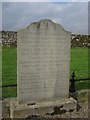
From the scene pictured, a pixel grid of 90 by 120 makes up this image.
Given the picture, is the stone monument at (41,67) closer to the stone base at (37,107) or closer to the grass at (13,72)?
the stone base at (37,107)

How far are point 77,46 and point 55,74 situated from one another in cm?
1544

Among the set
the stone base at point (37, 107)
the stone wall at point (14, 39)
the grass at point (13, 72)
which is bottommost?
the stone base at point (37, 107)

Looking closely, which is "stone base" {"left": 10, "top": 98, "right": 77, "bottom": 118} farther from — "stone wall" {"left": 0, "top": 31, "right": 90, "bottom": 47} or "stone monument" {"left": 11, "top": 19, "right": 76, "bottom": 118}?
"stone wall" {"left": 0, "top": 31, "right": 90, "bottom": 47}

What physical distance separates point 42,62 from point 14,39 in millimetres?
12857

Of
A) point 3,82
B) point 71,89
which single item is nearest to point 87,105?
point 71,89

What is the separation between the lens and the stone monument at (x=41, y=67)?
6.98 metres

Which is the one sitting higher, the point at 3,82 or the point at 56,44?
the point at 56,44

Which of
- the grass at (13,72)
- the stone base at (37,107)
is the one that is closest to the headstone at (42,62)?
the stone base at (37,107)

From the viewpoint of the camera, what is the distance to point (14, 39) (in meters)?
19.8

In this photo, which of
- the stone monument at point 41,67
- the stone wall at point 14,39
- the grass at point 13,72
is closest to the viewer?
the stone monument at point 41,67

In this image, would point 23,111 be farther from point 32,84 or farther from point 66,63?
point 66,63

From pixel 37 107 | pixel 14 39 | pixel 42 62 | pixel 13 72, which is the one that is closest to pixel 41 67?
pixel 42 62

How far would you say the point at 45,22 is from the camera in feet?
23.3

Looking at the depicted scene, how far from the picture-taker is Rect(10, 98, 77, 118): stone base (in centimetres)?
687
